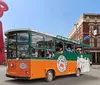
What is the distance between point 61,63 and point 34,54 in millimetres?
3611

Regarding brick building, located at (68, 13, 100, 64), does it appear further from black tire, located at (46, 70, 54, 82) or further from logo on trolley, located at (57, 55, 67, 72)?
black tire, located at (46, 70, 54, 82)

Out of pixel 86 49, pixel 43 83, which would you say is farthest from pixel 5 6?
pixel 43 83

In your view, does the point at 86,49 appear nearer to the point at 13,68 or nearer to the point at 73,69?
the point at 73,69

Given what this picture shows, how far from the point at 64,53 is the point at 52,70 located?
2.15 m

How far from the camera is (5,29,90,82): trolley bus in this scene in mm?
15141

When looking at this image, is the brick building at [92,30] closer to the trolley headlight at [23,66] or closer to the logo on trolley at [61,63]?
the logo on trolley at [61,63]

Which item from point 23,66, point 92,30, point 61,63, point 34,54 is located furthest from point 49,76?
point 92,30

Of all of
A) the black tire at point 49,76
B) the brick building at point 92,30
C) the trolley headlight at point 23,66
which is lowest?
the black tire at point 49,76

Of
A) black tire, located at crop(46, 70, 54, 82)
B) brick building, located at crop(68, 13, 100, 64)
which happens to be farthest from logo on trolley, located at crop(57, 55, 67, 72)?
brick building, located at crop(68, 13, 100, 64)

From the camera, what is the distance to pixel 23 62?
49.8 feet

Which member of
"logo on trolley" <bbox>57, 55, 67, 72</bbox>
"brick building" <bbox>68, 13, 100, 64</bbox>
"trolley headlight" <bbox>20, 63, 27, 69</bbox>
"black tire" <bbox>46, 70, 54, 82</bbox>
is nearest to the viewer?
"trolley headlight" <bbox>20, 63, 27, 69</bbox>

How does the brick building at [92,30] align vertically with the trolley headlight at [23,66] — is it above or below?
above

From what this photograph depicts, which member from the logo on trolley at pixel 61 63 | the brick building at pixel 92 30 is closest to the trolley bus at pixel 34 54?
the logo on trolley at pixel 61 63

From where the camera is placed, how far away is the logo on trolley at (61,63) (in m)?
18.1
